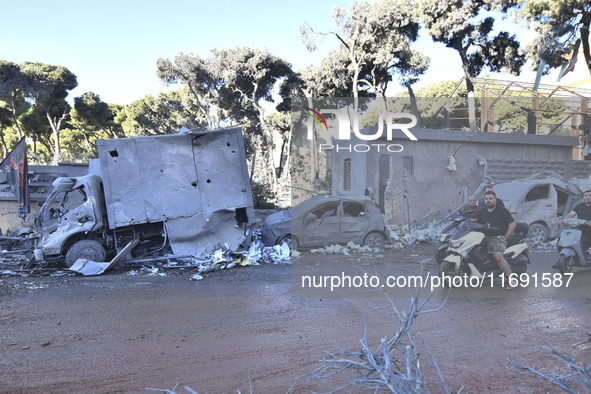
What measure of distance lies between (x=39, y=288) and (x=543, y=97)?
9.94 m

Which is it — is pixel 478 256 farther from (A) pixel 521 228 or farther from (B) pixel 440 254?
(A) pixel 521 228

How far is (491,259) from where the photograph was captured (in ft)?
20.5

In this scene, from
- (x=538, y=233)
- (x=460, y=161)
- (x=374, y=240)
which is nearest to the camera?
(x=538, y=233)

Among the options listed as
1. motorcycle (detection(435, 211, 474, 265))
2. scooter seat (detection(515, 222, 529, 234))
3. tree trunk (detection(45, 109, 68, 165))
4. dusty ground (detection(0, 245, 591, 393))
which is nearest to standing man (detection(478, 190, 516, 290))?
scooter seat (detection(515, 222, 529, 234))

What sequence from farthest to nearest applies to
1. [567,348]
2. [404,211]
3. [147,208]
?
[147,208], [404,211], [567,348]

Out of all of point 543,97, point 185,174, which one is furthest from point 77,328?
point 543,97

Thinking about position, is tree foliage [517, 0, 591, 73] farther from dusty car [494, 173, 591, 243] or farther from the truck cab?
the truck cab

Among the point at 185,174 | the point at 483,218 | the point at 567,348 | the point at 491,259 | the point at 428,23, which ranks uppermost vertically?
the point at 428,23

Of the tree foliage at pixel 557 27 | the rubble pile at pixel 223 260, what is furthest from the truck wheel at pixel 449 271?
the tree foliage at pixel 557 27

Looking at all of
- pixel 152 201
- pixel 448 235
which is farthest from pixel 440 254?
pixel 152 201

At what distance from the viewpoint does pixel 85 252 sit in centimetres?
861

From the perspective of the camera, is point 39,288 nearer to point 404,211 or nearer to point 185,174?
point 185,174

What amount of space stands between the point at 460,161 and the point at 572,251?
7.64 ft

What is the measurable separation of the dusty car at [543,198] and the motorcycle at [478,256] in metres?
0.55
